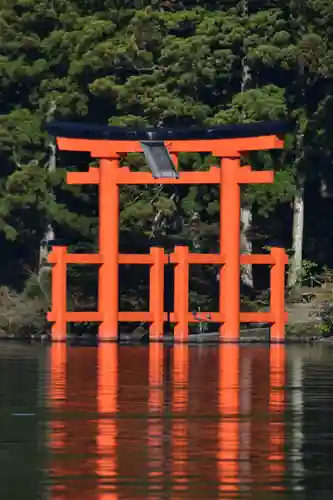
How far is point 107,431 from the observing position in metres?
21.3

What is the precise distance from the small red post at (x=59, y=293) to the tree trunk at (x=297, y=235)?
9.57m

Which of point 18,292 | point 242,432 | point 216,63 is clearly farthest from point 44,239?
point 242,432

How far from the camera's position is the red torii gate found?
5238 centimetres

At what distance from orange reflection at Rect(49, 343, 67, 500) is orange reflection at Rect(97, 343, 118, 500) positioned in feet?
1.08

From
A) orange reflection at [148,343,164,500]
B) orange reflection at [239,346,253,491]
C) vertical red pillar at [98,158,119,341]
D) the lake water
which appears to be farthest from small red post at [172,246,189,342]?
the lake water

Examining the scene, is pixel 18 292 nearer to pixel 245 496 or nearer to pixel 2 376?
pixel 2 376

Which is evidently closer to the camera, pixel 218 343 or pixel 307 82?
pixel 218 343

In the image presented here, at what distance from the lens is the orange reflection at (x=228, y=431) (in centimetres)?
1668

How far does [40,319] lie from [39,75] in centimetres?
841

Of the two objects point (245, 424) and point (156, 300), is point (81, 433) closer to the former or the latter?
point (245, 424)

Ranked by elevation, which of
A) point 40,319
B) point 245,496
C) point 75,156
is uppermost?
point 75,156

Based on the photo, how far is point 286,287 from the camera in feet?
200

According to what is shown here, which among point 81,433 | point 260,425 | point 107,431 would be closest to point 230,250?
point 260,425

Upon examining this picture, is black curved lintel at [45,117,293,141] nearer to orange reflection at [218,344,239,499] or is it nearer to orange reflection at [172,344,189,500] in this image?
orange reflection at [172,344,189,500]
